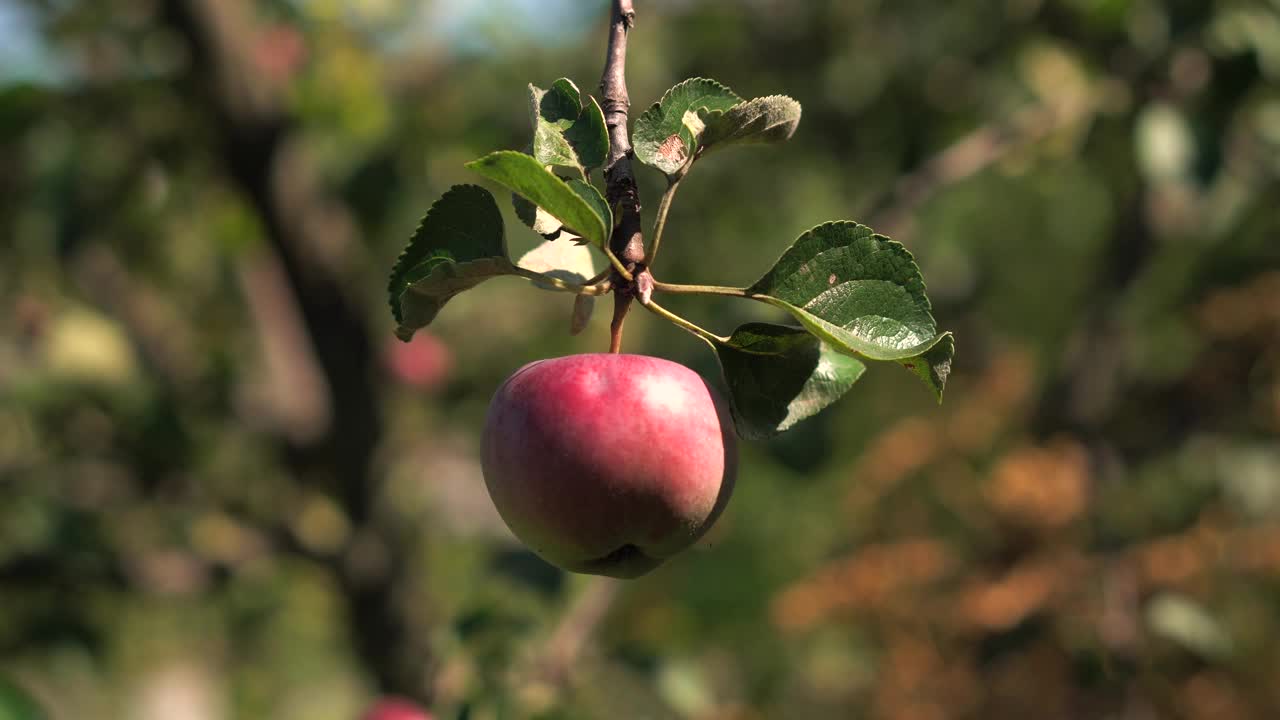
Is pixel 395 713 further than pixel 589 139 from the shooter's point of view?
Yes

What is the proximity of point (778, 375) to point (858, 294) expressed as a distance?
0.17 ft

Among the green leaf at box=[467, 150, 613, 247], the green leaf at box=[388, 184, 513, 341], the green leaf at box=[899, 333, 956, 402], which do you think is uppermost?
the green leaf at box=[467, 150, 613, 247]

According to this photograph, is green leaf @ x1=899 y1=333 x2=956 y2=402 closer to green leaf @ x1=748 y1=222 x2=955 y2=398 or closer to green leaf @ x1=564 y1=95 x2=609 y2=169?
green leaf @ x1=748 y1=222 x2=955 y2=398

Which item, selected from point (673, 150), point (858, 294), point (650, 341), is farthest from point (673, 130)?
point (650, 341)

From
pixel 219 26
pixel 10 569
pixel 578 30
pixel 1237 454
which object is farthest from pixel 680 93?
pixel 578 30

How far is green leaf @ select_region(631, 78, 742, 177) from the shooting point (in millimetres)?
554

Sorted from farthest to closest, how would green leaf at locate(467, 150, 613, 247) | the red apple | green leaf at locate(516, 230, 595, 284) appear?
the red apple, green leaf at locate(516, 230, 595, 284), green leaf at locate(467, 150, 613, 247)

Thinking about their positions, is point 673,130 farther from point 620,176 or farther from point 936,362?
point 936,362

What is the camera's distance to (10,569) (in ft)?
5.58

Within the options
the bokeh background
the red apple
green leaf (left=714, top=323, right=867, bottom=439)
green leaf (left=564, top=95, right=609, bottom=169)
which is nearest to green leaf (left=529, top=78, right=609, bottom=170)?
green leaf (left=564, top=95, right=609, bottom=169)

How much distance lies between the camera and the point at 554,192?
0.48 meters

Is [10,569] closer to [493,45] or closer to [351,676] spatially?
[493,45]

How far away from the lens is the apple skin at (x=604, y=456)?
516mm

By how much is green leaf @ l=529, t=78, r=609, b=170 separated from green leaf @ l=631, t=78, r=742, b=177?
0.02 meters
